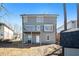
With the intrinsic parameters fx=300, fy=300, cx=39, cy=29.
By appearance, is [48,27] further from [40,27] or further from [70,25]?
[70,25]

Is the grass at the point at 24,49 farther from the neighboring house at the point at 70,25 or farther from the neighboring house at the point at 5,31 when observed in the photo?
the neighboring house at the point at 70,25

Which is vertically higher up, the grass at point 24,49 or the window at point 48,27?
the window at point 48,27

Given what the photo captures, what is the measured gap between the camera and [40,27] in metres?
4.03

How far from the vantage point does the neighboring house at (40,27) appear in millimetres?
4004

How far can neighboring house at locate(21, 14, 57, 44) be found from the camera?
13.1 feet

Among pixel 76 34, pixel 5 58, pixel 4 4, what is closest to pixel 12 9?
pixel 4 4

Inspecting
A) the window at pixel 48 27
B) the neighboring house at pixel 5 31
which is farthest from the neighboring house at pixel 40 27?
the neighboring house at pixel 5 31

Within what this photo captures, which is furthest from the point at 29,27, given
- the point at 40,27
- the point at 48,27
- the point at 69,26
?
the point at 69,26

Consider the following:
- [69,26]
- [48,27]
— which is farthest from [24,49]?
[69,26]

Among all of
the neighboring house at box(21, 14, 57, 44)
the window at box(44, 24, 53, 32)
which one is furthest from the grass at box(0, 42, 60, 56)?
the window at box(44, 24, 53, 32)

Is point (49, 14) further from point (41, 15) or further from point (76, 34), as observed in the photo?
point (76, 34)

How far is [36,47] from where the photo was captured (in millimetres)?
4023

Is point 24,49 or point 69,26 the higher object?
point 69,26

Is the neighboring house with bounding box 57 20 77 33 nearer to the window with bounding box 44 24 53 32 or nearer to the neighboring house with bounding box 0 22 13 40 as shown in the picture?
the window with bounding box 44 24 53 32
